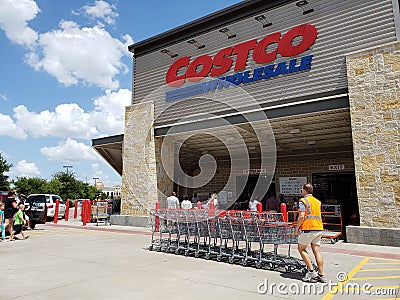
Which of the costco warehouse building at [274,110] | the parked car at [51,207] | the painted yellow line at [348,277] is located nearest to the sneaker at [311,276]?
the painted yellow line at [348,277]

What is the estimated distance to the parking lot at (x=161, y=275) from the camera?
467 cm

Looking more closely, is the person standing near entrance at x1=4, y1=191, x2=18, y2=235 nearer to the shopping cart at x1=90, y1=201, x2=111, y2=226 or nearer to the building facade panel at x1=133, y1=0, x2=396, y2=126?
the shopping cart at x1=90, y1=201, x2=111, y2=226

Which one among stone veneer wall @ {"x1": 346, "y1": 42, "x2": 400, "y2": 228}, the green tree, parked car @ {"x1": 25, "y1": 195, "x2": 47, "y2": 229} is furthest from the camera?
the green tree

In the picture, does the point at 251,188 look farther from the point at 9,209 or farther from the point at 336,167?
the point at 9,209

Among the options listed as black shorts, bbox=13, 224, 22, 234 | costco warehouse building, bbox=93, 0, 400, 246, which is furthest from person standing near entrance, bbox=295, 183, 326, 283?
black shorts, bbox=13, 224, 22, 234

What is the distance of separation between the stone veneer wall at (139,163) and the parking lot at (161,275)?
5659 millimetres

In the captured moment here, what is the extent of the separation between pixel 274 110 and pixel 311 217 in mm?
5867

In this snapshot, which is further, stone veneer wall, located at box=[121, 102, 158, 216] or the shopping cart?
the shopping cart

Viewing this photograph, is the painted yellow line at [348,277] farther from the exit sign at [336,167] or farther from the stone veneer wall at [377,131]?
the exit sign at [336,167]

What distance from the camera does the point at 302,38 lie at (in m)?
11.1

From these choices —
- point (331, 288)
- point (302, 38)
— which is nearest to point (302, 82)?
point (302, 38)

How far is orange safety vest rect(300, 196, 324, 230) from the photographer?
5.47 metres

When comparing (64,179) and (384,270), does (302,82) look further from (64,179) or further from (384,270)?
(64,179)

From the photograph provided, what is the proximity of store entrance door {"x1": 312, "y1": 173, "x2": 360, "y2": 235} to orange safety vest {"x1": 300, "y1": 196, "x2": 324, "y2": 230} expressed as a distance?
9.30 metres
